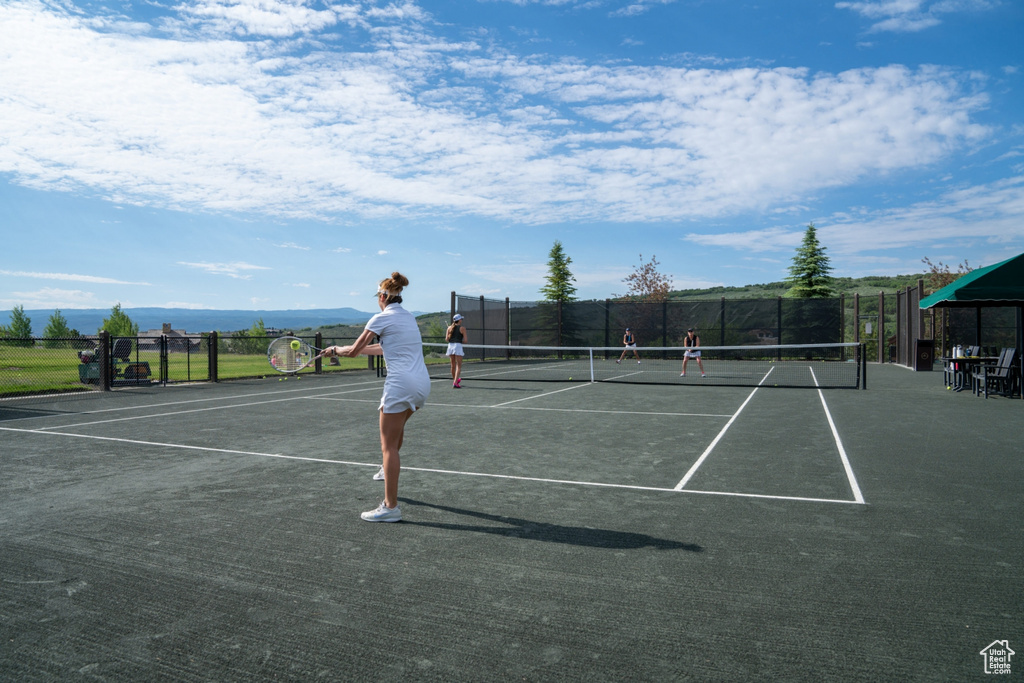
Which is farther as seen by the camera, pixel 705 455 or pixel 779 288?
pixel 779 288

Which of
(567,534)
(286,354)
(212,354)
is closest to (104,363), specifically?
(212,354)

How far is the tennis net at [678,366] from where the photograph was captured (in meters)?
19.6

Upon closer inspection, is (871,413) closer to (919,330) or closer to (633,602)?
(633,602)

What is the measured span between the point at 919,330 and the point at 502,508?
24.4 m

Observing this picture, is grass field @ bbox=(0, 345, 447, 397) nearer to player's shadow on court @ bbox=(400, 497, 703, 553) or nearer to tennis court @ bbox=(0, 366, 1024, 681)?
tennis court @ bbox=(0, 366, 1024, 681)

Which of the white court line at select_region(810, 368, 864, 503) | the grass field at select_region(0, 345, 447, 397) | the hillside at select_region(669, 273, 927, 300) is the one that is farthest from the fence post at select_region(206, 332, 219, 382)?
the hillside at select_region(669, 273, 927, 300)

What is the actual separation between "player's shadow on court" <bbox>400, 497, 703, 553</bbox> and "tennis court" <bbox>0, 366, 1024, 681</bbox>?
0.03 m

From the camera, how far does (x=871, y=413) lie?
39.5 ft

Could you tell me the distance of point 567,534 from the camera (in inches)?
195

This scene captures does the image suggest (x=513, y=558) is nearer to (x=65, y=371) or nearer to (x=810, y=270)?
(x=65, y=371)

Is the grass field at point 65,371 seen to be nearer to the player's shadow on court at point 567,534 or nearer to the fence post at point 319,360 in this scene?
the fence post at point 319,360

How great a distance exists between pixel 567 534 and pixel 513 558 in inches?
26.0

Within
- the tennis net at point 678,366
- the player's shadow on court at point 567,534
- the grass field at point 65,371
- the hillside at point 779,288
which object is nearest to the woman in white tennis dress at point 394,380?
the player's shadow on court at point 567,534

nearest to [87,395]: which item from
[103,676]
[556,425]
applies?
[556,425]
